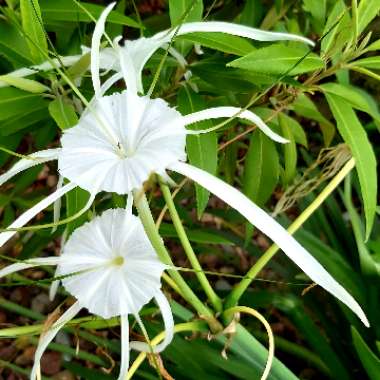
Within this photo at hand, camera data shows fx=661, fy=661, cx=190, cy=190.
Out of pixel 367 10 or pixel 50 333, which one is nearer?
pixel 50 333

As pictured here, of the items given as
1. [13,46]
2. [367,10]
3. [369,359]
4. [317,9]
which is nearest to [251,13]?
[317,9]

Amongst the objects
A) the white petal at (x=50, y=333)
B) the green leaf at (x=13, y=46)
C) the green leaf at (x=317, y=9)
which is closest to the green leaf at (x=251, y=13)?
the green leaf at (x=317, y=9)

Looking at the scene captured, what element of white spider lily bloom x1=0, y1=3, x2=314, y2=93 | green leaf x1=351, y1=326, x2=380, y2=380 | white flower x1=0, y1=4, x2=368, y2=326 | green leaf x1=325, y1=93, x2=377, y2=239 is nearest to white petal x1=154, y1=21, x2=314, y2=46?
white spider lily bloom x1=0, y1=3, x2=314, y2=93

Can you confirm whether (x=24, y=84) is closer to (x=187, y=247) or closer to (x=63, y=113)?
(x=63, y=113)

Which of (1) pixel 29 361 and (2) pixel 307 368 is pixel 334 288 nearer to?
(2) pixel 307 368

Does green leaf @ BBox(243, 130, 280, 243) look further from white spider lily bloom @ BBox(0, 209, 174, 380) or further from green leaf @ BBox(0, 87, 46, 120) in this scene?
white spider lily bloom @ BBox(0, 209, 174, 380)
